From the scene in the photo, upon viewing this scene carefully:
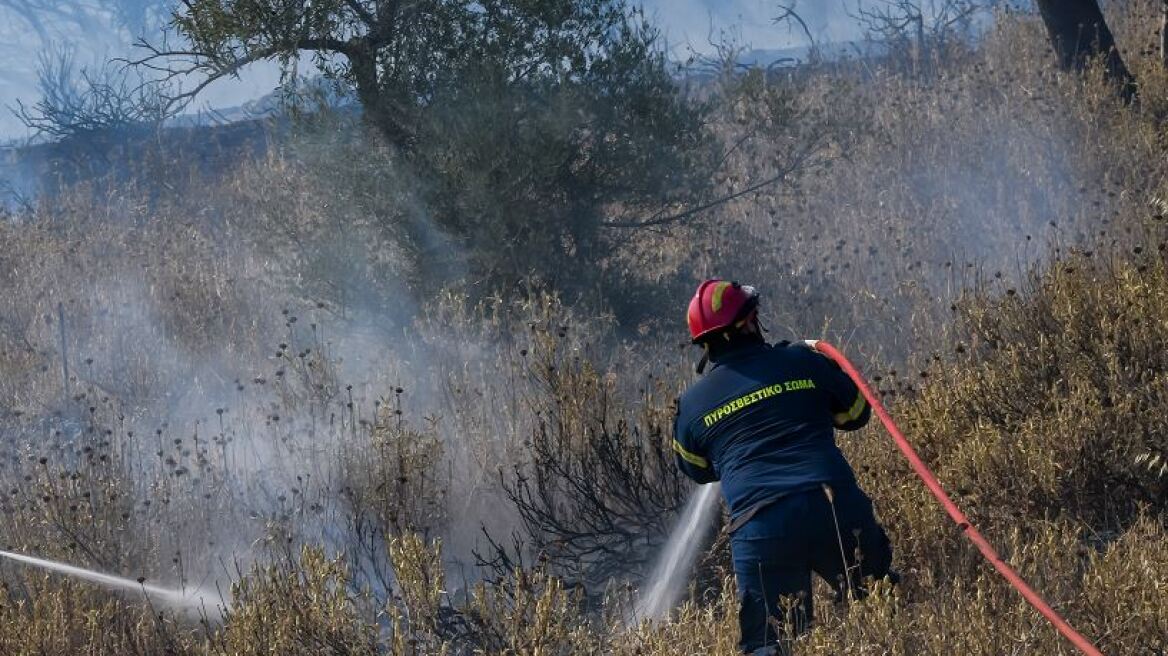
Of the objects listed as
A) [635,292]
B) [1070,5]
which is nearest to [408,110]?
[635,292]

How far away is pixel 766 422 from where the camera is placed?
14.0 ft

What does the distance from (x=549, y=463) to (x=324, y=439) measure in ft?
5.56

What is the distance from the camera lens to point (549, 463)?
6039mm

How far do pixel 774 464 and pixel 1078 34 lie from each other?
25.2ft

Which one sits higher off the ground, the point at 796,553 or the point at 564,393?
the point at 564,393

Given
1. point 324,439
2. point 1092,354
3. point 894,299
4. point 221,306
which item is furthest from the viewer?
point 221,306

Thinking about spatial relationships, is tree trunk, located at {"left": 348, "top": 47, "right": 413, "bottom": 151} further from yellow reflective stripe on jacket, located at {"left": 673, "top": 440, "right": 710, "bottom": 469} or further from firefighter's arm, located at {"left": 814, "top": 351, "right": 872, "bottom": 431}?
firefighter's arm, located at {"left": 814, "top": 351, "right": 872, "bottom": 431}

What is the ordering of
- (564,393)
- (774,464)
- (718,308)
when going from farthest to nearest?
1. (564,393)
2. (718,308)
3. (774,464)

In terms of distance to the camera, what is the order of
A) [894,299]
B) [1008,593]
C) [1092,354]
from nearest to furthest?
[1008,593], [1092,354], [894,299]

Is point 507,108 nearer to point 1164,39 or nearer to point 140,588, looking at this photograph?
point 140,588

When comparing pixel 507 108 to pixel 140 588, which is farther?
pixel 507 108

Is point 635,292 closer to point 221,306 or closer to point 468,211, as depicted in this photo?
point 468,211

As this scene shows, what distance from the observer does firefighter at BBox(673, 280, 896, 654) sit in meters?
4.10

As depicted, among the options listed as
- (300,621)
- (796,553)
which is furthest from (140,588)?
(796,553)
